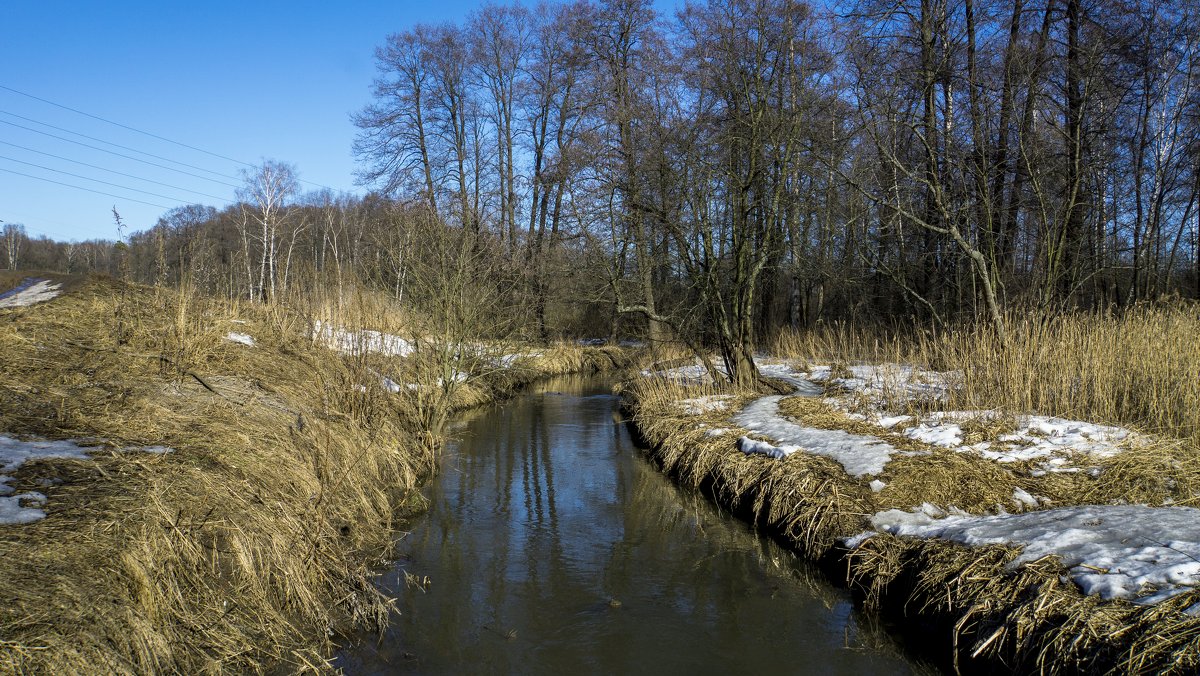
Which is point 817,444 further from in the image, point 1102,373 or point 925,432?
point 1102,373

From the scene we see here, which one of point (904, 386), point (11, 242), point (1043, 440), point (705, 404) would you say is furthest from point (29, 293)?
point (11, 242)

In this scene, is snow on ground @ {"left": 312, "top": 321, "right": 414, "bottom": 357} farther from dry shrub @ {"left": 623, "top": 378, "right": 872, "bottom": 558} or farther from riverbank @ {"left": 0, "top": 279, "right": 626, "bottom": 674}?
dry shrub @ {"left": 623, "top": 378, "right": 872, "bottom": 558}

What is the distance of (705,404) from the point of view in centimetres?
1018

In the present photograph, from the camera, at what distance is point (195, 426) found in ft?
18.2

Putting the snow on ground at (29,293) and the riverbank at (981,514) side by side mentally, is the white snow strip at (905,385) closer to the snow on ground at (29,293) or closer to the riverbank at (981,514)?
the riverbank at (981,514)

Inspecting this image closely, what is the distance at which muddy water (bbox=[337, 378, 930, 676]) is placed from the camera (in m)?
4.10

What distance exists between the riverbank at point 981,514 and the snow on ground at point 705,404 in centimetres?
87

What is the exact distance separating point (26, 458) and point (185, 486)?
0.96 metres

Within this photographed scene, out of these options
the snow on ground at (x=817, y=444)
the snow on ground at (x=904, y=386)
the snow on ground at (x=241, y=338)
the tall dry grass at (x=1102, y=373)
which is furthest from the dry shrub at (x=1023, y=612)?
the snow on ground at (x=241, y=338)

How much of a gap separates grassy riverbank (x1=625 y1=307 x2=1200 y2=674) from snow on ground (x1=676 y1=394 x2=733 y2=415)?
1.41 ft

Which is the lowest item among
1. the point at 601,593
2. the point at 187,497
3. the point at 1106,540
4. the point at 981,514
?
the point at 601,593

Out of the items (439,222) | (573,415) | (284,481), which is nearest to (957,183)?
(573,415)

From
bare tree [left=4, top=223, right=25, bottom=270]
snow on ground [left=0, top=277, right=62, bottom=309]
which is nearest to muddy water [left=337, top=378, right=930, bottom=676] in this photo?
snow on ground [left=0, top=277, right=62, bottom=309]

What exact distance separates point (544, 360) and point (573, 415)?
653 cm
